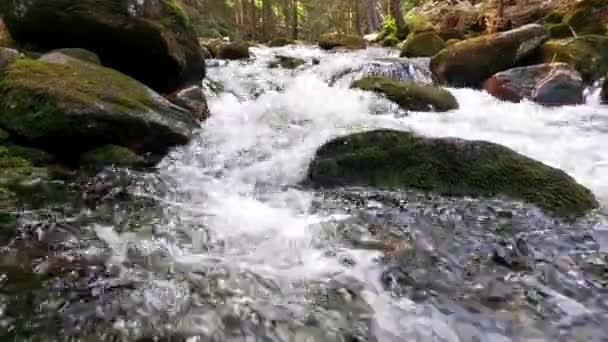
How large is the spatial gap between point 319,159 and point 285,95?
4088 millimetres

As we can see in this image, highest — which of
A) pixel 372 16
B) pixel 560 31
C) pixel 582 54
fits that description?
pixel 372 16

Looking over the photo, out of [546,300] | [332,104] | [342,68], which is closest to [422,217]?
[546,300]

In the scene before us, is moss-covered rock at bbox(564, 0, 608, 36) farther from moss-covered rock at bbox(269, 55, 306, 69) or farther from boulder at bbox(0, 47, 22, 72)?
boulder at bbox(0, 47, 22, 72)

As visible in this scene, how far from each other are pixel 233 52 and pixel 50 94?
905 cm

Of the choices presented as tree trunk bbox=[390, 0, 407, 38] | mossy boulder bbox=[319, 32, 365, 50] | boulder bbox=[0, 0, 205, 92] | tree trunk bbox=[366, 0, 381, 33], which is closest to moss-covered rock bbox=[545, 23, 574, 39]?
mossy boulder bbox=[319, 32, 365, 50]

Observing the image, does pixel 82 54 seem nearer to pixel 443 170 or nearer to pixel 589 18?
pixel 443 170

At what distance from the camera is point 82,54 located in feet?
22.7

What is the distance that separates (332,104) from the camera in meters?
8.46

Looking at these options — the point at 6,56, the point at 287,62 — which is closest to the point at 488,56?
the point at 287,62

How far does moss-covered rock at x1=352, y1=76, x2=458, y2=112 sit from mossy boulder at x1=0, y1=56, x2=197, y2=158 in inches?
142

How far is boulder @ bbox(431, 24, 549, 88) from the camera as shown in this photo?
34.0 ft

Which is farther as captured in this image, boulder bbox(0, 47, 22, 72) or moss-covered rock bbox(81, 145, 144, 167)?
boulder bbox(0, 47, 22, 72)

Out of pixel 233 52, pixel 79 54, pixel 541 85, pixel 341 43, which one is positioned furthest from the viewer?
pixel 341 43

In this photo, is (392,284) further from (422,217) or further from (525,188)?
(525,188)
